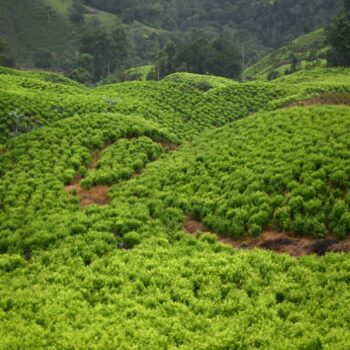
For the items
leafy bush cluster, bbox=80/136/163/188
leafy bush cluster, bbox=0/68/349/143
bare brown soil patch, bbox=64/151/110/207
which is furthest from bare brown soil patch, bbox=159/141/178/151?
bare brown soil patch, bbox=64/151/110/207

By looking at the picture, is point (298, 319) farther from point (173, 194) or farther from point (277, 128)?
point (277, 128)

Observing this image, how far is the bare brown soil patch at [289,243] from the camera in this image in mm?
18469

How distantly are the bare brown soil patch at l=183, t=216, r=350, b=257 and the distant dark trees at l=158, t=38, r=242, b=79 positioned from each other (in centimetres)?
9485

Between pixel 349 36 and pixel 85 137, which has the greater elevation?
pixel 349 36

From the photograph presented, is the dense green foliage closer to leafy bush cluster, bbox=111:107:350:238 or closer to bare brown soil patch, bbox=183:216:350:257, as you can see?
leafy bush cluster, bbox=111:107:350:238

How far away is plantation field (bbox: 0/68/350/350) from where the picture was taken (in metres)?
14.7

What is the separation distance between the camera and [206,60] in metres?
112

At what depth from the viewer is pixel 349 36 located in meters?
84.0

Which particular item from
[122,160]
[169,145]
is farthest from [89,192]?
[169,145]

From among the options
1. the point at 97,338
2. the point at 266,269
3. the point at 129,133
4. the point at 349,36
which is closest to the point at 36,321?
the point at 97,338

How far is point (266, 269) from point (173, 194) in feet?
29.3

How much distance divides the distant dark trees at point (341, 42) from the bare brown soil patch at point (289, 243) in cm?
7200

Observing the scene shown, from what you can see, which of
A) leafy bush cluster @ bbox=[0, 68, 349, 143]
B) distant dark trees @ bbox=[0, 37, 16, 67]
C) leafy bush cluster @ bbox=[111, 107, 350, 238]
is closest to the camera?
leafy bush cluster @ bbox=[111, 107, 350, 238]

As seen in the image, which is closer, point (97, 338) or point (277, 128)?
point (97, 338)
